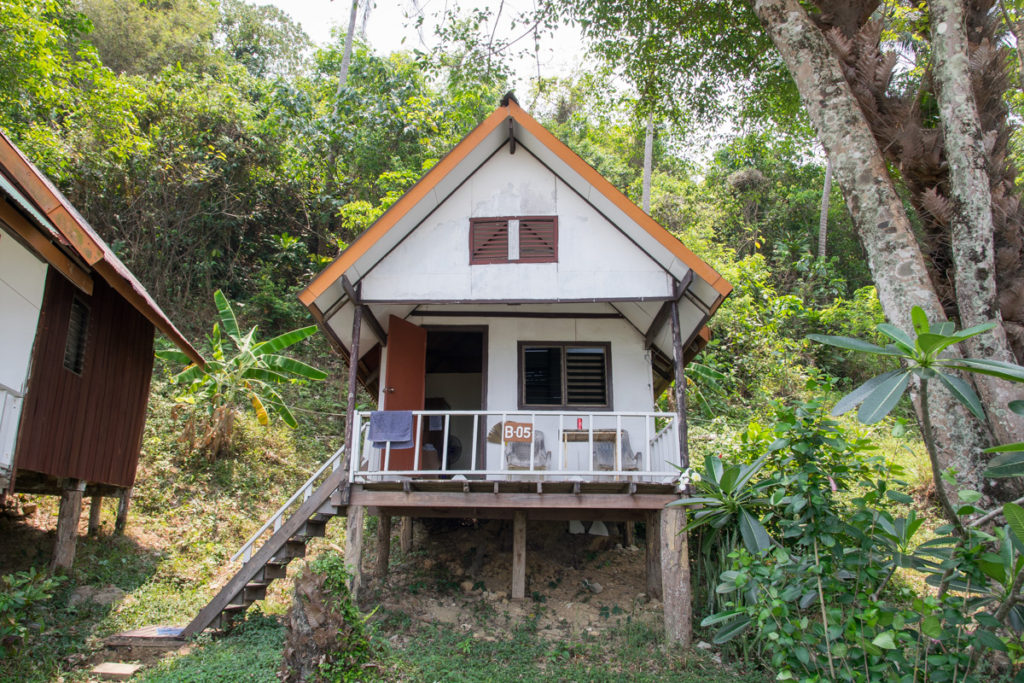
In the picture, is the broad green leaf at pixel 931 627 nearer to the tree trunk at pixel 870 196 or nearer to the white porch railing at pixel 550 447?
the tree trunk at pixel 870 196

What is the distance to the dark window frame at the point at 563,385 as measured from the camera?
1052cm

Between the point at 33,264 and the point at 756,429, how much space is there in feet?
30.8

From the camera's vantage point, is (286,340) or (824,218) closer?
(286,340)

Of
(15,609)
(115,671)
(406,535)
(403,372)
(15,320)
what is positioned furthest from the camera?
(406,535)

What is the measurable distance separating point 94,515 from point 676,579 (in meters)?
9.46

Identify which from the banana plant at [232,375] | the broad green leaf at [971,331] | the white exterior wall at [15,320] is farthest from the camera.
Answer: the banana plant at [232,375]

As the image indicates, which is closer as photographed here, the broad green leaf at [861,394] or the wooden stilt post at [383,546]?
the broad green leaf at [861,394]

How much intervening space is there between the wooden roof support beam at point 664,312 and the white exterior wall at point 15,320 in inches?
308

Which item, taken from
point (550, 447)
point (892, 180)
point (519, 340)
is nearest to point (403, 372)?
point (519, 340)

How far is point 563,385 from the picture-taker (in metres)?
10.6

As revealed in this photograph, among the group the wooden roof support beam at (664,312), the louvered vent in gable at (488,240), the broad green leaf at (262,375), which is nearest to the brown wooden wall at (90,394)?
the broad green leaf at (262,375)

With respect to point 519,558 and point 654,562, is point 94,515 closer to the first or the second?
point 519,558

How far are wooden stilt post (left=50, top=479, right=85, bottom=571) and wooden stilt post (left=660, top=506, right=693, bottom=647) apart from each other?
816 centimetres

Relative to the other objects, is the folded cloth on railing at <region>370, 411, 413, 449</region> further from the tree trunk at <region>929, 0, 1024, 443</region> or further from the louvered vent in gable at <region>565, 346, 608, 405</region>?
the tree trunk at <region>929, 0, 1024, 443</region>
